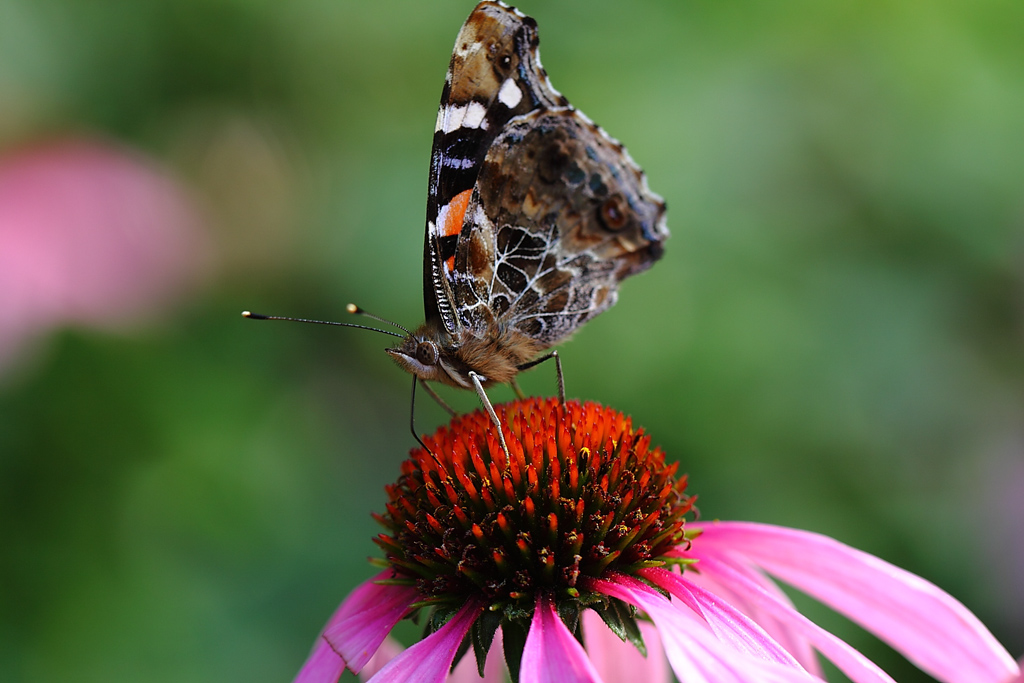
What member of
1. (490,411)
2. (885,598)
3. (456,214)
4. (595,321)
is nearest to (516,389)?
(490,411)

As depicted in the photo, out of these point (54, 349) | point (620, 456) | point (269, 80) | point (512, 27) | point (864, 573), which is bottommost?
point (864, 573)

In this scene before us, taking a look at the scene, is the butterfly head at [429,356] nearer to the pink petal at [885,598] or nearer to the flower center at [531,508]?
the flower center at [531,508]

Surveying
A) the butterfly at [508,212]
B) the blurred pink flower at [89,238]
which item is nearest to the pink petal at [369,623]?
the butterfly at [508,212]

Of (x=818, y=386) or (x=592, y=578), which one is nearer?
(x=592, y=578)

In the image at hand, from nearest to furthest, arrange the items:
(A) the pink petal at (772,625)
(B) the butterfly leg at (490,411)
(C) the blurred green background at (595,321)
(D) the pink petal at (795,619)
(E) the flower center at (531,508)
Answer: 1. (D) the pink petal at (795,619)
2. (E) the flower center at (531,508)
3. (B) the butterfly leg at (490,411)
4. (A) the pink petal at (772,625)
5. (C) the blurred green background at (595,321)

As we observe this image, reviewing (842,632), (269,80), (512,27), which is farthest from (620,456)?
(269,80)

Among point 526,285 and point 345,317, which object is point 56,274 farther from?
point 526,285

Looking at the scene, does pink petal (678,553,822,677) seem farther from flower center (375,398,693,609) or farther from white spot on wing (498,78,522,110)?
white spot on wing (498,78,522,110)
